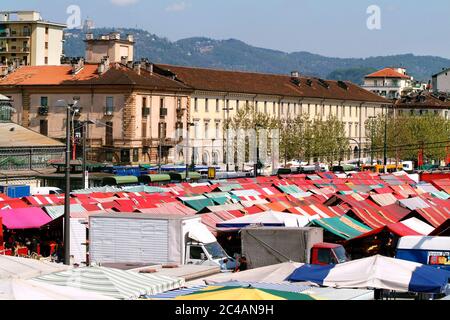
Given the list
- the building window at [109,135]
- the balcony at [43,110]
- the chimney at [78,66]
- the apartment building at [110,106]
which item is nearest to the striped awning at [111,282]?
the apartment building at [110,106]

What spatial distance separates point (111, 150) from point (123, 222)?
2496 inches

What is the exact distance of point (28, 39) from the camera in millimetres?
155375

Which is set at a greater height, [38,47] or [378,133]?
[38,47]

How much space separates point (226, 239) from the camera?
34.4 metres

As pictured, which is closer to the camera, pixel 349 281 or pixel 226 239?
pixel 349 281

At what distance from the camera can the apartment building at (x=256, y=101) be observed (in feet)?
337

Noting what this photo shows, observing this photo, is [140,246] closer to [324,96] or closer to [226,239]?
[226,239]

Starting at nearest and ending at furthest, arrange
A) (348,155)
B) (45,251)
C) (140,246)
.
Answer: (140,246)
(45,251)
(348,155)

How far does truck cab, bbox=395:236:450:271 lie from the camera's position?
2745 centimetres

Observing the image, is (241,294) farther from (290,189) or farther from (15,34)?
(15,34)

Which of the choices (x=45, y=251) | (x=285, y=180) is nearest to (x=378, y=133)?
(x=285, y=180)

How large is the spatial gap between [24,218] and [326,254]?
13.2 metres
